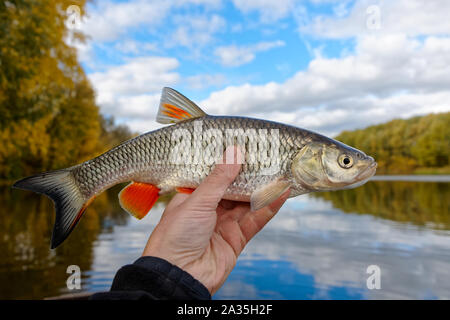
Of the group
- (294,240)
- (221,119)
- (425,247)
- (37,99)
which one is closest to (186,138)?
(221,119)

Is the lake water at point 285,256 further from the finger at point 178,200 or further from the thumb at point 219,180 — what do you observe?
the thumb at point 219,180

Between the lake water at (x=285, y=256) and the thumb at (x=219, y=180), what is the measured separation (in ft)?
49.4

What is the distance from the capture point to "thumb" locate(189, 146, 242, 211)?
123 inches

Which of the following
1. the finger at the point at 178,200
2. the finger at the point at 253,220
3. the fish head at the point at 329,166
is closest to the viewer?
the fish head at the point at 329,166

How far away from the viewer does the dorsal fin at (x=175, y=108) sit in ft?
10.8

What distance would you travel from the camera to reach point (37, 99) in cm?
1836

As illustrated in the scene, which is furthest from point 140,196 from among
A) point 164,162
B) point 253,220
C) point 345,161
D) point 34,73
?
point 34,73

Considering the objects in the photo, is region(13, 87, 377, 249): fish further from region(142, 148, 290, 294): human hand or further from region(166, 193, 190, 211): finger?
region(166, 193, 190, 211): finger

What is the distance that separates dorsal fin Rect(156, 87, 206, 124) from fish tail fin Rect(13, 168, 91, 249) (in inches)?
38.5

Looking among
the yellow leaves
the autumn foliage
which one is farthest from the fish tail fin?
the yellow leaves

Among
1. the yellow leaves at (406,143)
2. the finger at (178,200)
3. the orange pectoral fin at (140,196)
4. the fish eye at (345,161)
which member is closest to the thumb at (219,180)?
the orange pectoral fin at (140,196)

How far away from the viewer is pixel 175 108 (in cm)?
334
